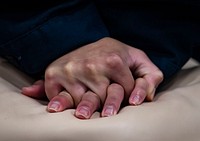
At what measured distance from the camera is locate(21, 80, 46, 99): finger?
1.56 feet

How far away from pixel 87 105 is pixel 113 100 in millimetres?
28

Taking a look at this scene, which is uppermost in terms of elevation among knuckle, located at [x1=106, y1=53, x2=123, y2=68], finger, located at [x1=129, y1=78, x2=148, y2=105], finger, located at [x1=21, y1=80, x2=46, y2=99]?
knuckle, located at [x1=106, y1=53, x2=123, y2=68]

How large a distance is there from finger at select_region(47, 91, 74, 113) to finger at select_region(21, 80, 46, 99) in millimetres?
43

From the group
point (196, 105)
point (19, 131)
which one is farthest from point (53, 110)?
point (196, 105)

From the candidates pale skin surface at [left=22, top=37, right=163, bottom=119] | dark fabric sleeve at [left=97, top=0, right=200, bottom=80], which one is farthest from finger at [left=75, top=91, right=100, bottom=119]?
dark fabric sleeve at [left=97, top=0, right=200, bottom=80]

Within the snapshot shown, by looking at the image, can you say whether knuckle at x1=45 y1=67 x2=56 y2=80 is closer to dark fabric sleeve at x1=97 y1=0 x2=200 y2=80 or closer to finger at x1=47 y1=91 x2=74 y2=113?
finger at x1=47 y1=91 x2=74 y2=113

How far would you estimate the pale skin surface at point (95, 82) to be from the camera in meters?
0.43

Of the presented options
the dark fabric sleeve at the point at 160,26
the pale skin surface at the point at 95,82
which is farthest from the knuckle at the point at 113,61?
the dark fabric sleeve at the point at 160,26

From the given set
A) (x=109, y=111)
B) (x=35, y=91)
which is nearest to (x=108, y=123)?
Result: (x=109, y=111)

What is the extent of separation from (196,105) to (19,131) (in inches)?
7.5

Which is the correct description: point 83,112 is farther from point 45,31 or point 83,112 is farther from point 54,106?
point 45,31

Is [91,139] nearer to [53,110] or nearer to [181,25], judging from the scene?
[53,110]

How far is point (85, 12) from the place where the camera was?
0.52 metres

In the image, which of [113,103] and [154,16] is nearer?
[113,103]
